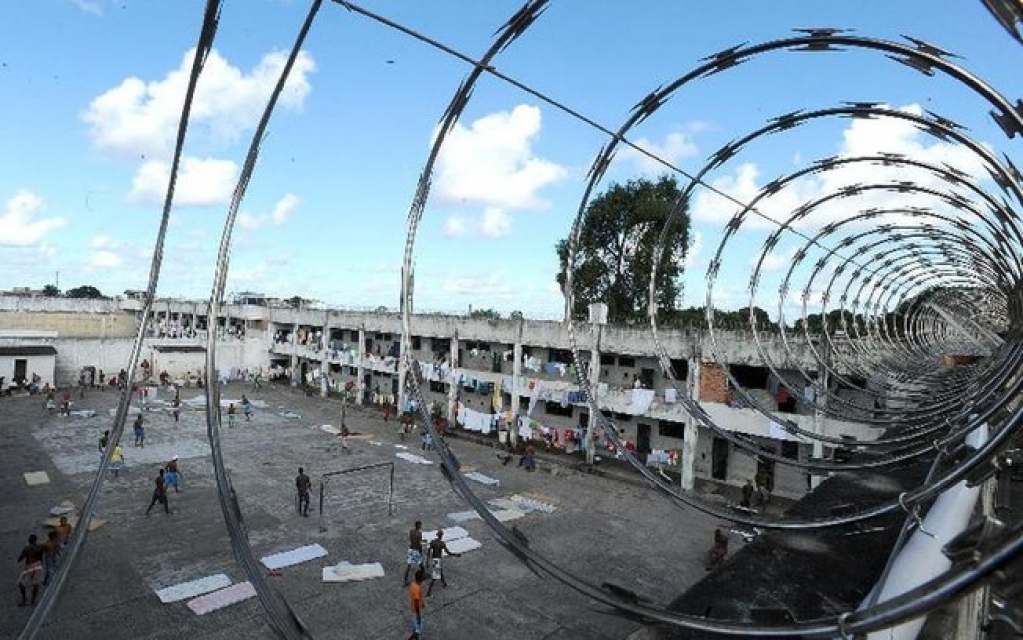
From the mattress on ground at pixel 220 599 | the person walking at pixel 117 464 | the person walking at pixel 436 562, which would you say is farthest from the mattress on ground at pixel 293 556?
the person walking at pixel 117 464

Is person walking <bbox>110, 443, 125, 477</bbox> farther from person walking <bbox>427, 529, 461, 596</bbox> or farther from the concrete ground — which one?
person walking <bbox>427, 529, 461, 596</bbox>

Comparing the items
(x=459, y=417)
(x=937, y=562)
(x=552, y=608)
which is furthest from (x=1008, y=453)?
→ (x=459, y=417)

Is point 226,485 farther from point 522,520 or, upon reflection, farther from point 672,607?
point 522,520

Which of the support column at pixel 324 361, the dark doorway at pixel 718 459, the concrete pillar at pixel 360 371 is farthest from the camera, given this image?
the support column at pixel 324 361

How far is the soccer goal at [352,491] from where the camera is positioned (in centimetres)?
1889

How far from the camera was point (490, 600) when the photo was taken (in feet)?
44.7

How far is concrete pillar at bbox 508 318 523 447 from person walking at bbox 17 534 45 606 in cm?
2069

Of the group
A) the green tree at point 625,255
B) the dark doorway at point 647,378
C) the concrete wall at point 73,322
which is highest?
the green tree at point 625,255

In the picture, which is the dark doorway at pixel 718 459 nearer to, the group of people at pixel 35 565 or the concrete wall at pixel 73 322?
the group of people at pixel 35 565

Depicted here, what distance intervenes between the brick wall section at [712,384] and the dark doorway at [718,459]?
2.45 metres

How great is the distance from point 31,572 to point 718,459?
77.2 feet

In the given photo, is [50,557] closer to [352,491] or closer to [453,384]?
[352,491]

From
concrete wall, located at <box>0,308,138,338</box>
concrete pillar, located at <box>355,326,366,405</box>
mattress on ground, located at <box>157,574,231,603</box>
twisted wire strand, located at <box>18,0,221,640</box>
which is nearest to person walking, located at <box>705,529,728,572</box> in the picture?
mattress on ground, located at <box>157,574,231,603</box>

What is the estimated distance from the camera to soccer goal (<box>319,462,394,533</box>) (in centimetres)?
1889
